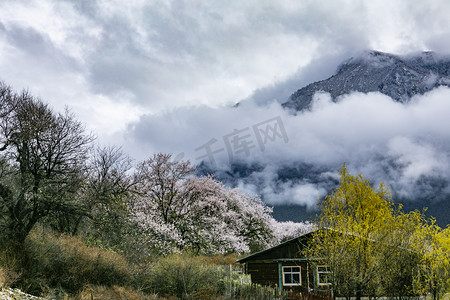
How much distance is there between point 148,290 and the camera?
53.8 ft

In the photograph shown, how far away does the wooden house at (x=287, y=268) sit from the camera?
27.5m

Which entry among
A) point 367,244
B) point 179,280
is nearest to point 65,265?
point 179,280

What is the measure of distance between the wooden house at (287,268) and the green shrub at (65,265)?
14.6 meters

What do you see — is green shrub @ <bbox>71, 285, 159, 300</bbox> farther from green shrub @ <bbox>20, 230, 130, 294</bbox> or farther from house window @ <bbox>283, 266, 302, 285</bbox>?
house window @ <bbox>283, 266, 302, 285</bbox>

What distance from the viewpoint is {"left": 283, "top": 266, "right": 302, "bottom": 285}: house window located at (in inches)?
1096

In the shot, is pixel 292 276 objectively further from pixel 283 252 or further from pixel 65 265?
pixel 65 265

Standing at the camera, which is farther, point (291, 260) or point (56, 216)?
point (291, 260)

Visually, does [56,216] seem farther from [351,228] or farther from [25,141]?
[351,228]

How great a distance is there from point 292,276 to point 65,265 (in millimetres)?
18650

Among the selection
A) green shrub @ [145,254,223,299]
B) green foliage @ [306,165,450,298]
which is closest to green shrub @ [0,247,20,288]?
green shrub @ [145,254,223,299]

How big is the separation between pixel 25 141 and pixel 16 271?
7.42m

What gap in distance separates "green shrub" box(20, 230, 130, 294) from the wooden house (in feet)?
47.8

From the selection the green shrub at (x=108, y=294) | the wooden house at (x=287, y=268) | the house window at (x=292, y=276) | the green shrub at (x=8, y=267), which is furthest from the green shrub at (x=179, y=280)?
the house window at (x=292, y=276)

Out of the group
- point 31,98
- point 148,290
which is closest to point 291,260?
point 148,290
